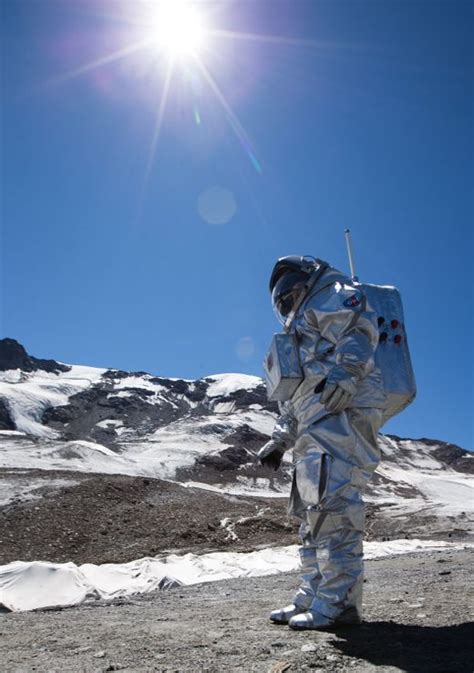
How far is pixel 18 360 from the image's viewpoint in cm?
13638

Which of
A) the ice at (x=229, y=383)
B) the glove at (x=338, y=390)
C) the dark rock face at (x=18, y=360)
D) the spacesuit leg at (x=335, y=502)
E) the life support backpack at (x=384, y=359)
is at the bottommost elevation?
the spacesuit leg at (x=335, y=502)

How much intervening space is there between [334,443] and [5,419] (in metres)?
90.1

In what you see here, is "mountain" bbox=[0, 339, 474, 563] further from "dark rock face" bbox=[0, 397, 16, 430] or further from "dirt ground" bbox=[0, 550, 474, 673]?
"dirt ground" bbox=[0, 550, 474, 673]

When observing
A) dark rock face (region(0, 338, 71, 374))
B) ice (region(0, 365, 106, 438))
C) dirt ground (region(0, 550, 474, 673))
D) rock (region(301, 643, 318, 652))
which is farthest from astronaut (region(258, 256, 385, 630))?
dark rock face (region(0, 338, 71, 374))

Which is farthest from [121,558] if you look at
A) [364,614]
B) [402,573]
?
[364,614]

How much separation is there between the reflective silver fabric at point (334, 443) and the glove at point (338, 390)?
0.04ft

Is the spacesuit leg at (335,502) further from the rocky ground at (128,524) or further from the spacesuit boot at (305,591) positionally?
the rocky ground at (128,524)

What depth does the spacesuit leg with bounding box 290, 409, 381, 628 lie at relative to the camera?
424 cm

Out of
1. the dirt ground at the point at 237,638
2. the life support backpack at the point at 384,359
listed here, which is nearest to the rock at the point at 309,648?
the dirt ground at the point at 237,638

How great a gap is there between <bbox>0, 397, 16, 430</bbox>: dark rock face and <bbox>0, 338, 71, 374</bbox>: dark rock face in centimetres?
4371

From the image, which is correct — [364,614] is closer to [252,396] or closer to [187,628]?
[187,628]

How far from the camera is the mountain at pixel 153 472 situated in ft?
61.5

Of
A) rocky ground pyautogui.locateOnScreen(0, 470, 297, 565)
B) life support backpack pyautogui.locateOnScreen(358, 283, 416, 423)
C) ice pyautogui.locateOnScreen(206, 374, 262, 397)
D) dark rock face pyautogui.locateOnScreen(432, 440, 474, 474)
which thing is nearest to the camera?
life support backpack pyautogui.locateOnScreen(358, 283, 416, 423)

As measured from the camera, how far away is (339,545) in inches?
173
